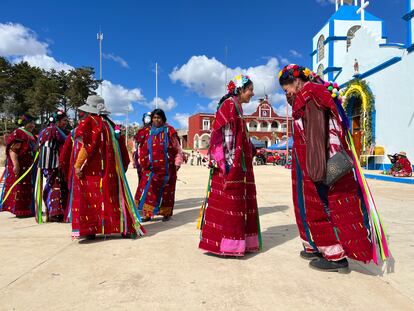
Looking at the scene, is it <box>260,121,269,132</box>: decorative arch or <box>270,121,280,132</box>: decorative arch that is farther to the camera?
<box>270,121,280,132</box>: decorative arch

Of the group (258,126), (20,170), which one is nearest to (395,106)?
(20,170)

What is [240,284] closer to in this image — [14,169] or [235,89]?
[235,89]

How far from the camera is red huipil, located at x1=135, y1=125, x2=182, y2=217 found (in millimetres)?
4750

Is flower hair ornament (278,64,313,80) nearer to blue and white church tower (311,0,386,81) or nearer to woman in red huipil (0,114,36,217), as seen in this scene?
woman in red huipil (0,114,36,217)

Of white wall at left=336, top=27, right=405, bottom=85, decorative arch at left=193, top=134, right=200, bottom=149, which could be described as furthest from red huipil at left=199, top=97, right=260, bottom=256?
decorative arch at left=193, top=134, right=200, bottom=149

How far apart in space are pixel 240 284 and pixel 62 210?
336 cm

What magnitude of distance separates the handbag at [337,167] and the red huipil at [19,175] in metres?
4.61

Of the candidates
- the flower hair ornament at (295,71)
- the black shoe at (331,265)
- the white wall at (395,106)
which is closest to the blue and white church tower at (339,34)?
the white wall at (395,106)

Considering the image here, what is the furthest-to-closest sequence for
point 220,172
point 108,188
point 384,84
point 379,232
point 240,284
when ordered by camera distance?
1. point 384,84
2. point 108,188
3. point 220,172
4. point 379,232
5. point 240,284

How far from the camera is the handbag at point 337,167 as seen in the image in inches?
95.6

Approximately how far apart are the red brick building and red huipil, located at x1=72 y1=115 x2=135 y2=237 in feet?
155

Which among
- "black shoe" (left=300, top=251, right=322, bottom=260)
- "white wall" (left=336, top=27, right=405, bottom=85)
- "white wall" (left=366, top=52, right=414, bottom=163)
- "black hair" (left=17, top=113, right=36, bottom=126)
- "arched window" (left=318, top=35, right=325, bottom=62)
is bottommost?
"black shoe" (left=300, top=251, right=322, bottom=260)

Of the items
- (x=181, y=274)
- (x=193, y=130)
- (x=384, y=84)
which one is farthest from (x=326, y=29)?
(x=193, y=130)

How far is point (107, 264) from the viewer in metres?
2.81
